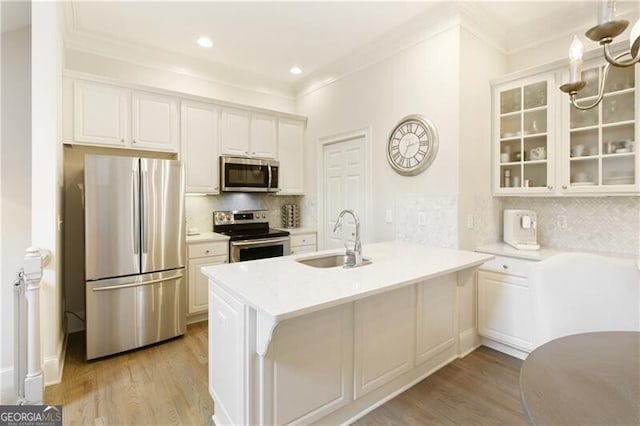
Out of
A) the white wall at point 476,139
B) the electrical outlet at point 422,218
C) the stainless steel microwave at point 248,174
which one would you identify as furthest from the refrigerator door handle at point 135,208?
the white wall at point 476,139

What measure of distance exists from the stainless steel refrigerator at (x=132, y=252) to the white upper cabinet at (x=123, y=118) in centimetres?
67

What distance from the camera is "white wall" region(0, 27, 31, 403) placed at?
7.89 ft

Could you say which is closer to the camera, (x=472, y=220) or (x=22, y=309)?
(x=22, y=309)

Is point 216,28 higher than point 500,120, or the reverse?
point 216,28

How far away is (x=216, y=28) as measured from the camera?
3.02 m

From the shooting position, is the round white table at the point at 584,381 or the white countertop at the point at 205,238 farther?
the white countertop at the point at 205,238

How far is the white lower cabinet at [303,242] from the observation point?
156 inches

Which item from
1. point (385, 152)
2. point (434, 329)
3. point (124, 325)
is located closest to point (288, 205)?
point (385, 152)

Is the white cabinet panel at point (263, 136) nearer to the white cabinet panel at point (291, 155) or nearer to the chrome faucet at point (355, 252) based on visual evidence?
the white cabinet panel at point (291, 155)

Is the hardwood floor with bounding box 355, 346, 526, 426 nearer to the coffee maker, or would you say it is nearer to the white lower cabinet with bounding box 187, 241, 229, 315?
the coffee maker

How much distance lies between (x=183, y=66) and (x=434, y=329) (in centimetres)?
392

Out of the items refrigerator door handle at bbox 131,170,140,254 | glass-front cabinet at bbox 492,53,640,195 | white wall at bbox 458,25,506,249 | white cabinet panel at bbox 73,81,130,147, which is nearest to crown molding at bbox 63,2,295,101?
white cabinet panel at bbox 73,81,130,147

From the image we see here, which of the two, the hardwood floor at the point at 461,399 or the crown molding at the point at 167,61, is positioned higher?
the crown molding at the point at 167,61

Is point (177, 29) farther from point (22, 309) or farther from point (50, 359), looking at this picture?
point (50, 359)
